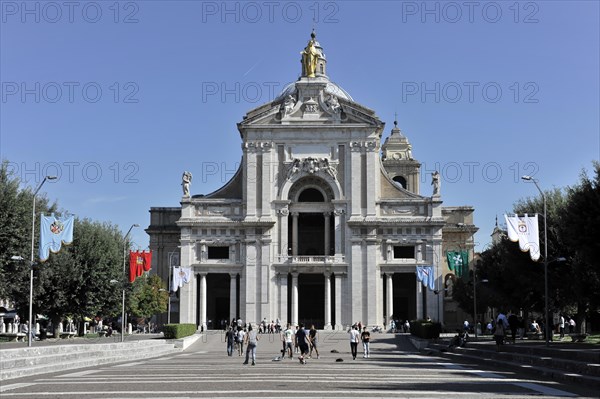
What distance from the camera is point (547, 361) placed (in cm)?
3469

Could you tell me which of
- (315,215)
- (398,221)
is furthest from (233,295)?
(398,221)

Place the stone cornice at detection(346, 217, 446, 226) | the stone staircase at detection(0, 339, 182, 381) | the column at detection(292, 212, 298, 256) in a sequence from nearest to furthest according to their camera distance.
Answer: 1. the stone staircase at detection(0, 339, 182, 381)
2. the stone cornice at detection(346, 217, 446, 226)
3. the column at detection(292, 212, 298, 256)

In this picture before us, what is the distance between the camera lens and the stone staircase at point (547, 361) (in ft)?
94.1

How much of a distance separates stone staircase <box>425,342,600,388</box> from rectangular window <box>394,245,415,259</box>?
139ft

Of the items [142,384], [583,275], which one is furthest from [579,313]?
[142,384]

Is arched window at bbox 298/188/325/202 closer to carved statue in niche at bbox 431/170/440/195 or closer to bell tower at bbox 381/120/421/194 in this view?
carved statue in niche at bbox 431/170/440/195

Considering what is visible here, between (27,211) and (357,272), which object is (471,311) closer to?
(357,272)

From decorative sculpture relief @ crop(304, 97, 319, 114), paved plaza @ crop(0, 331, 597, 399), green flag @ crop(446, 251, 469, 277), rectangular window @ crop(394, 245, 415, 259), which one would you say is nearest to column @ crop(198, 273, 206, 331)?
rectangular window @ crop(394, 245, 415, 259)

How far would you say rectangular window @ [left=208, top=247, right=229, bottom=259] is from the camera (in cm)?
9531

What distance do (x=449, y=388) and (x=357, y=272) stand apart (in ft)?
222

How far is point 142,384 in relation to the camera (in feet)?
89.5

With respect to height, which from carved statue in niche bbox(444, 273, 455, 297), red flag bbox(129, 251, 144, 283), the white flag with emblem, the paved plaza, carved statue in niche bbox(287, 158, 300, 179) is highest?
carved statue in niche bbox(287, 158, 300, 179)

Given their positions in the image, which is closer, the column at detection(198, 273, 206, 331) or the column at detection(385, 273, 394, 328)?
the column at detection(385, 273, 394, 328)

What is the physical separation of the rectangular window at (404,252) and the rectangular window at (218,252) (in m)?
17.9
